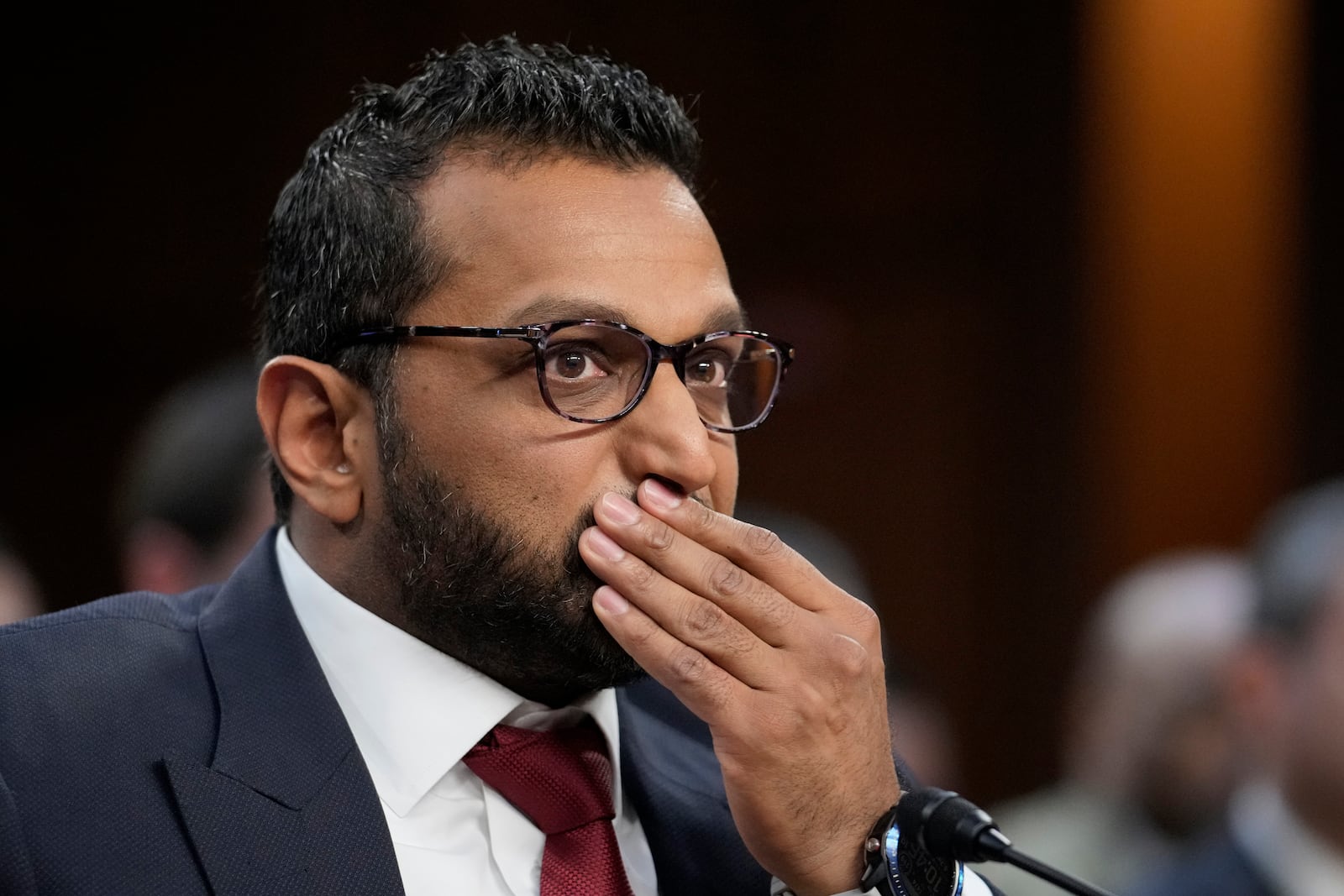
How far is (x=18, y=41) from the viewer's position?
5.50 metres

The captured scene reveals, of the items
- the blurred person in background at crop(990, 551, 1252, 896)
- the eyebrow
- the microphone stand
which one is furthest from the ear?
the blurred person in background at crop(990, 551, 1252, 896)

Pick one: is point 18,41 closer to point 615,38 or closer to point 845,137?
point 615,38

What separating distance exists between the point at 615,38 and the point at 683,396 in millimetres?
3710

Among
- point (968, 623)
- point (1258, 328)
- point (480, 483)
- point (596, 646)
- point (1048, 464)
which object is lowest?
point (968, 623)

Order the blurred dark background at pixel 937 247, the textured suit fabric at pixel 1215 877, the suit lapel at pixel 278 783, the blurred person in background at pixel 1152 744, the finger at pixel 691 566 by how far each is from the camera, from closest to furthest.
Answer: the suit lapel at pixel 278 783 < the finger at pixel 691 566 < the textured suit fabric at pixel 1215 877 < the blurred person in background at pixel 1152 744 < the blurred dark background at pixel 937 247

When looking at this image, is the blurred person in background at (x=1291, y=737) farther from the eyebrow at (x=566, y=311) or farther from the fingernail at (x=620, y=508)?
the eyebrow at (x=566, y=311)

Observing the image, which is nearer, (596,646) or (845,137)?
(596,646)

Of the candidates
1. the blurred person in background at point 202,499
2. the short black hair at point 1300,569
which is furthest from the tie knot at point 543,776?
the short black hair at point 1300,569

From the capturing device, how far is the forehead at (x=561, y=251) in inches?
73.3

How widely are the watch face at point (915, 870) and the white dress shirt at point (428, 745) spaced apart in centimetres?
8

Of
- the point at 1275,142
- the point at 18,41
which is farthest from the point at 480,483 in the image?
the point at 18,41

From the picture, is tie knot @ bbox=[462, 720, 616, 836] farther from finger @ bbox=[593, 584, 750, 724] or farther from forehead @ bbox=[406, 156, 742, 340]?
forehead @ bbox=[406, 156, 742, 340]

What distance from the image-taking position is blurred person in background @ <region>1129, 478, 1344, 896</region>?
299 centimetres

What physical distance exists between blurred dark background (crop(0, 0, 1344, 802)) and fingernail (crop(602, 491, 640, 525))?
352cm
